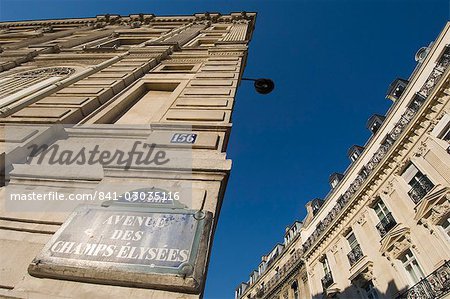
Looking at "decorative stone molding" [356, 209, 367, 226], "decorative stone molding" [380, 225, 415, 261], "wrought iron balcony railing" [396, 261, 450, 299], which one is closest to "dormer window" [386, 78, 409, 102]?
"decorative stone molding" [356, 209, 367, 226]

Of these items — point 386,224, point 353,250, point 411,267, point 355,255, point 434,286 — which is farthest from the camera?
point 353,250

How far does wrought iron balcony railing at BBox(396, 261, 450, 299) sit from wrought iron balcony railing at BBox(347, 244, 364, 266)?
160 inches

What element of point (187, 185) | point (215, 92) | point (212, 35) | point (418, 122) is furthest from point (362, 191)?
point (187, 185)

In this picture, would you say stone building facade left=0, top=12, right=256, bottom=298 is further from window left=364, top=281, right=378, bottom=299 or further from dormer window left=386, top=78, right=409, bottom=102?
dormer window left=386, top=78, right=409, bottom=102

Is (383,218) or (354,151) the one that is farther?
(354,151)

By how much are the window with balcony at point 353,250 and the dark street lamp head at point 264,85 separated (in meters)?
14.2

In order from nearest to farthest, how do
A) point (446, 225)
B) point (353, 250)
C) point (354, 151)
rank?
point (446, 225) < point (353, 250) < point (354, 151)

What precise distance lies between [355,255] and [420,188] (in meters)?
5.82

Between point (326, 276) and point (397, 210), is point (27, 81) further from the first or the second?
point (326, 276)

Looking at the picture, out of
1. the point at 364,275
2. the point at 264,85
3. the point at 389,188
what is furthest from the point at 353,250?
the point at 264,85

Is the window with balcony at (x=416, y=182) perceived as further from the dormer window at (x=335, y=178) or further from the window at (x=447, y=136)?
the dormer window at (x=335, y=178)

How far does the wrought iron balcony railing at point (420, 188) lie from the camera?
12.6 m

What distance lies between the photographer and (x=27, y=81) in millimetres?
6438

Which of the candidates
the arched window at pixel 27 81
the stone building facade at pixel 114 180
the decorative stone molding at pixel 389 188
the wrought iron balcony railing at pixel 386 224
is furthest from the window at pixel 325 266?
the arched window at pixel 27 81
